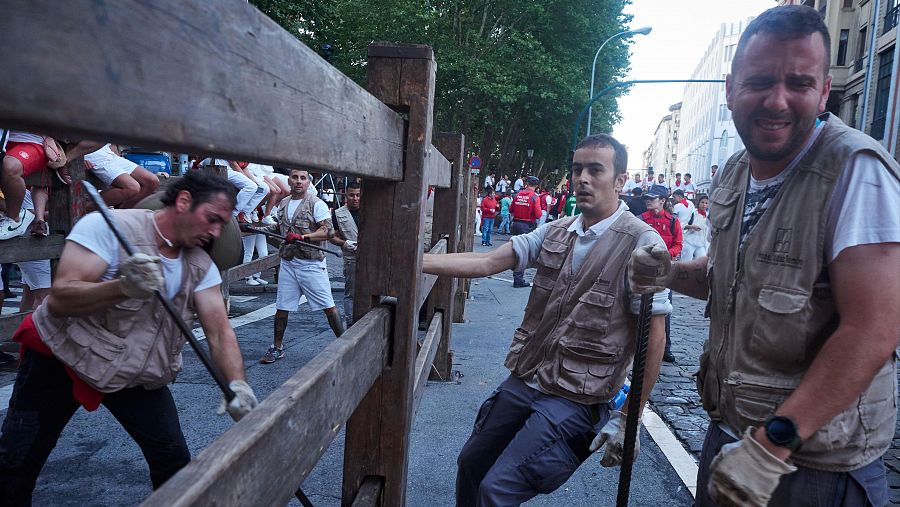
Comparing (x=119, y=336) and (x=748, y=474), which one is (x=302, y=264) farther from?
(x=748, y=474)

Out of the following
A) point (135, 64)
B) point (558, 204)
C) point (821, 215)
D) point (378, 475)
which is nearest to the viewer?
point (135, 64)

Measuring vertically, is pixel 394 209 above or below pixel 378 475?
above

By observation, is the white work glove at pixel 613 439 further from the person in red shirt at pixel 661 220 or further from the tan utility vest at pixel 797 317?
the person in red shirt at pixel 661 220

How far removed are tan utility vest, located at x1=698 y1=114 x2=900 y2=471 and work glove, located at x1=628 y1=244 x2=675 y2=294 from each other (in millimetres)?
472

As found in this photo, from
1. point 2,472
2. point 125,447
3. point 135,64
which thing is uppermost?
point 135,64

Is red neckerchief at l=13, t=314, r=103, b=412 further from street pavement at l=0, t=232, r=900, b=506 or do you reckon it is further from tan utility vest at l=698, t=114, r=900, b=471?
tan utility vest at l=698, t=114, r=900, b=471

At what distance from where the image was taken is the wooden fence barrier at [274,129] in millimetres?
715

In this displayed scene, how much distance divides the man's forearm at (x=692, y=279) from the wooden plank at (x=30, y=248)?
4508 mm

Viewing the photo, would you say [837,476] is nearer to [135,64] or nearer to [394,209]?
[394,209]

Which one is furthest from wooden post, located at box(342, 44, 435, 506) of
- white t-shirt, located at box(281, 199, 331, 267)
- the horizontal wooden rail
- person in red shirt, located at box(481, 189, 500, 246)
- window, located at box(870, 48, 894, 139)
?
window, located at box(870, 48, 894, 139)

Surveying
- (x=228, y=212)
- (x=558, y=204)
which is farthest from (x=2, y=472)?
(x=558, y=204)

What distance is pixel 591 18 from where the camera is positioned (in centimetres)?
3256

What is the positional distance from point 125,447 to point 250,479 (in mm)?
3546

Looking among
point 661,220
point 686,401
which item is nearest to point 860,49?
point 661,220
